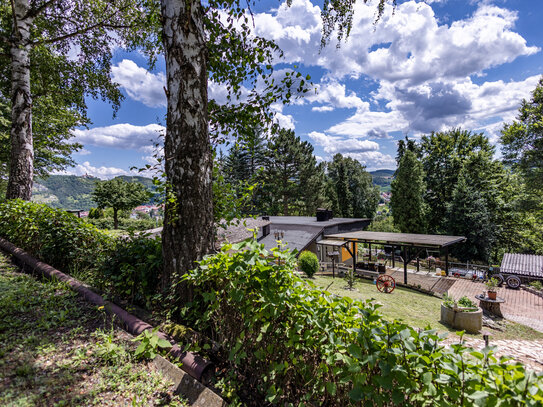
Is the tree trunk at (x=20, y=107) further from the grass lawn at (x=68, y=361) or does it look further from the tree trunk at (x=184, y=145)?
the tree trunk at (x=184, y=145)

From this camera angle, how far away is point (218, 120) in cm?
339

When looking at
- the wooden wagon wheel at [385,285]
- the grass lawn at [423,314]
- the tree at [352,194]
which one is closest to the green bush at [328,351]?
the grass lawn at [423,314]

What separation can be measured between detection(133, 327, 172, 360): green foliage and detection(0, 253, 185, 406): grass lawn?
0.22 feet

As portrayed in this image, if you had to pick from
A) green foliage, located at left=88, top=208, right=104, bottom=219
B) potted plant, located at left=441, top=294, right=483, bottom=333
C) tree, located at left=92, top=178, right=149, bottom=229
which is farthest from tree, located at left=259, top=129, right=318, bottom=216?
potted plant, located at left=441, top=294, right=483, bottom=333

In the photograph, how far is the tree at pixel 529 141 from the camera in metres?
19.0

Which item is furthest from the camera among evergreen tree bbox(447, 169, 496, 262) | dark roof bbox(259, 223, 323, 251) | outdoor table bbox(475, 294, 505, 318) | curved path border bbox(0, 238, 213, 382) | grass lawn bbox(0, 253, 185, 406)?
evergreen tree bbox(447, 169, 496, 262)

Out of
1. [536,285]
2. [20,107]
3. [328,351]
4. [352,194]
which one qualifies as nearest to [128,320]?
[328,351]

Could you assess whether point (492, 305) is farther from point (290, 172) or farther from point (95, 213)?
point (95, 213)

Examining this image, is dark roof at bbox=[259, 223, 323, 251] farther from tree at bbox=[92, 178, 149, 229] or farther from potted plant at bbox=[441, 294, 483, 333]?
tree at bbox=[92, 178, 149, 229]

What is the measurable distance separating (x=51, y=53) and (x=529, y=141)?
101 feet

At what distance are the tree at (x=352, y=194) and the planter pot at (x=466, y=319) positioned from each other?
2996 centimetres

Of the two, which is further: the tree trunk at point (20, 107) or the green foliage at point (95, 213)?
the green foliage at point (95, 213)

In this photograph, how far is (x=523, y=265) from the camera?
1509 cm

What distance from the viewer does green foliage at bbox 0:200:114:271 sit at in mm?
3564
